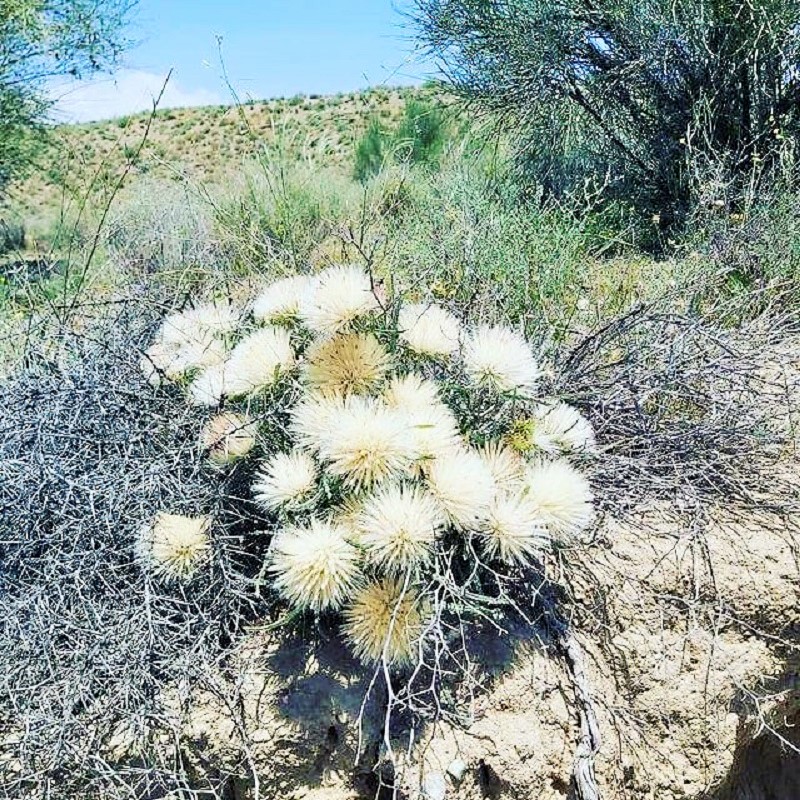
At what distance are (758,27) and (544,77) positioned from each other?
139cm

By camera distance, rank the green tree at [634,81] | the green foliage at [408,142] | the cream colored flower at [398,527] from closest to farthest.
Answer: the cream colored flower at [398,527] → the green tree at [634,81] → the green foliage at [408,142]

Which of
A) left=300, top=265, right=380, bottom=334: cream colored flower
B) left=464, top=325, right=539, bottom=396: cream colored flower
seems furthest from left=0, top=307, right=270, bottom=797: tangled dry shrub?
left=464, top=325, right=539, bottom=396: cream colored flower

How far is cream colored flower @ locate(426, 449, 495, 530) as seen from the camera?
1.85 metres

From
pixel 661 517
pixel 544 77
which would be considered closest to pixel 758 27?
pixel 544 77

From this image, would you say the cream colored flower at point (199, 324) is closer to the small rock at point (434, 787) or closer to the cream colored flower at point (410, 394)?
the cream colored flower at point (410, 394)

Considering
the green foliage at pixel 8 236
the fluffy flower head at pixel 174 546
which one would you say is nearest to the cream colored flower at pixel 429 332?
the fluffy flower head at pixel 174 546

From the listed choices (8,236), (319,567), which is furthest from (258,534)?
(8,236)

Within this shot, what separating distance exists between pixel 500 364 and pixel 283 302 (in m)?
0.61

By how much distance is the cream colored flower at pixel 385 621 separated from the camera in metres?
1.85

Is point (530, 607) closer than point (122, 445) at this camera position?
Yes

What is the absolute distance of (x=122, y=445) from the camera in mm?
2381

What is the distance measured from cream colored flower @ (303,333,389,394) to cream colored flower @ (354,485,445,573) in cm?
32

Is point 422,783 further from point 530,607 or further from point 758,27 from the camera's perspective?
point 758,27

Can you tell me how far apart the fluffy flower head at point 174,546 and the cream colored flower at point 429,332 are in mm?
683
